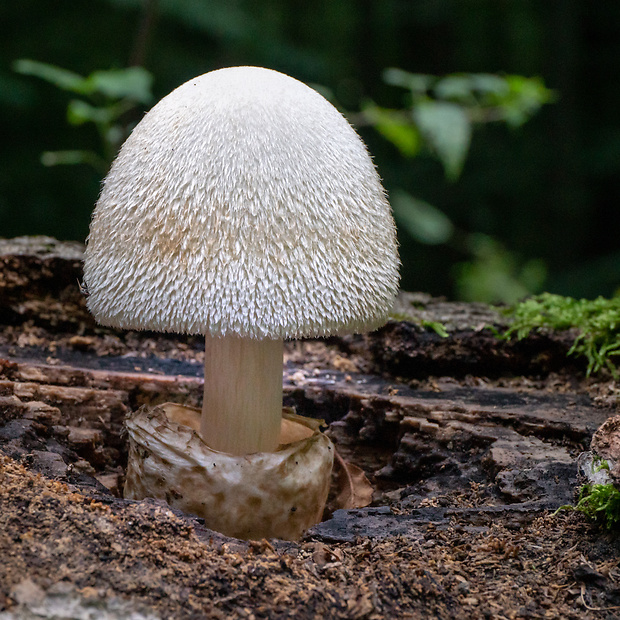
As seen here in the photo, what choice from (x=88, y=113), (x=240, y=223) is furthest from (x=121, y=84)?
(x=240, y=223)

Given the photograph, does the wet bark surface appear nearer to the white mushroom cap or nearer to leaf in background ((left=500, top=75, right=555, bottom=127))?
the white mushroom cap

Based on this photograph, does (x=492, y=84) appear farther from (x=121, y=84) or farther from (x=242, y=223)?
(x=242, y=223)

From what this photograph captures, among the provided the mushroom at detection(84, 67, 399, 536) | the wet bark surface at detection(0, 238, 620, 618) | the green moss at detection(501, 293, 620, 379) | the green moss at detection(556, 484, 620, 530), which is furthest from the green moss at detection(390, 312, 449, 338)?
the green moss at detection(556, 484, 620, 530)

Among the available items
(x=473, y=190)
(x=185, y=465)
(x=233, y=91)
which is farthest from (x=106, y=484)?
(x=473, y=190)

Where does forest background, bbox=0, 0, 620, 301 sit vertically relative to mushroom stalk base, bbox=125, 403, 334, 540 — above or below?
above

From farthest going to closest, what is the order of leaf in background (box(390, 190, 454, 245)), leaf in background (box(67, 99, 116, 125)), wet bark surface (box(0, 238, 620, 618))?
leaf in background (box(390, 190, 454, 245))
leaf in background (box(67, 99, 116, 125))
wet bark surface (box(0, 238, 620, 618))

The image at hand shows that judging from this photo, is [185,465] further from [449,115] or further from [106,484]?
[449,115]
